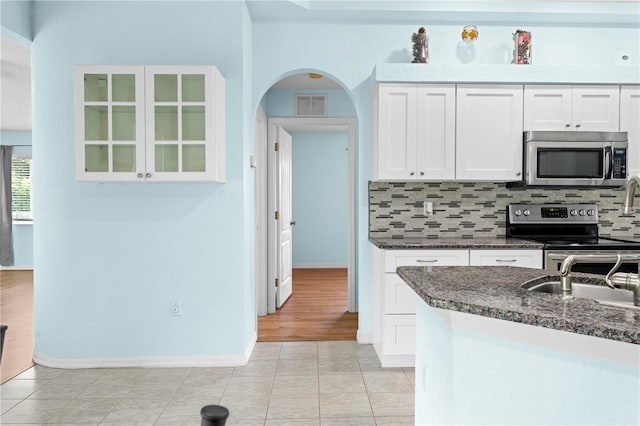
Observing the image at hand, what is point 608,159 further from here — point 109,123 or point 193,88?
point 109,123

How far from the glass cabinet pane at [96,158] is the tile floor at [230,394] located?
1410 mm

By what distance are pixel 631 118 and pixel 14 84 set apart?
5.97 meters

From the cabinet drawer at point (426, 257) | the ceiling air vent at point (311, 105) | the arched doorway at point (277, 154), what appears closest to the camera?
the cabinet drawer at point (426, 257)

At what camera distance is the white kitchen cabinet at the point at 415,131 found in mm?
3393

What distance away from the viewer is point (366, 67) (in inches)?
146

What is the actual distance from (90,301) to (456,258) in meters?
2.63

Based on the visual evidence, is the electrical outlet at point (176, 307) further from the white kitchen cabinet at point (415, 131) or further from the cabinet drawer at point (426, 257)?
the white kitchen cabinet at point (415, 131)

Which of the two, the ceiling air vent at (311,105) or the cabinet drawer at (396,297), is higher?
the ceiling air vent at (311,105)

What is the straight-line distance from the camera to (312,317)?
4598 mm

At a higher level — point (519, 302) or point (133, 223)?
point (133, 223)

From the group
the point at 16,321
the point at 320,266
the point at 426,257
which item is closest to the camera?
the point at 426,257

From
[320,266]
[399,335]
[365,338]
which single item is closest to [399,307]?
[399,335]

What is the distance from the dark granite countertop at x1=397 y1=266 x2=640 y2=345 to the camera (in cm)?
117

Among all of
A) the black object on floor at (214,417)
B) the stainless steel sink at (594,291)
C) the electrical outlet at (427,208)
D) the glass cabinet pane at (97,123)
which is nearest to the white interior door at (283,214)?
the electrical outlet at (427,208)
